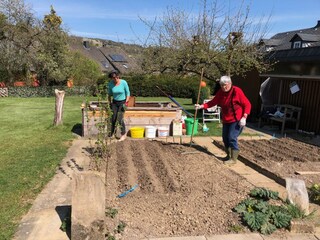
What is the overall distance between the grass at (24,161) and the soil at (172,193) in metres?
1.07

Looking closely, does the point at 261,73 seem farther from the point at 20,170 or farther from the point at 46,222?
the point at 46,222

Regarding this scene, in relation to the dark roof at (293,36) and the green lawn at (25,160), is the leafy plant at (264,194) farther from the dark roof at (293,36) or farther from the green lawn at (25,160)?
the dark roof at (293,36)

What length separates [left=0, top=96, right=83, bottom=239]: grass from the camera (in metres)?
3.88

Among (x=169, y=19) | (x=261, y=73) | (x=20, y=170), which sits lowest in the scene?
(x=20, y=170)

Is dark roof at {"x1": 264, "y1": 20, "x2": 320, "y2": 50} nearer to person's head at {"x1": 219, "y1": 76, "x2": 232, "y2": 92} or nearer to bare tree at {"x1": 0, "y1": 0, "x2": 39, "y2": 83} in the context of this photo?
bare tree at {"x1": 0, "y1": 0, "x2": 39, "y2": 83}

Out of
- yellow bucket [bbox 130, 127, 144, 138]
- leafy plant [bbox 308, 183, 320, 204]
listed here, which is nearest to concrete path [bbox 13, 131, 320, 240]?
leafy plant [bbox 308, 183, 320, 204]

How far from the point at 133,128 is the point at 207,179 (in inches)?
157

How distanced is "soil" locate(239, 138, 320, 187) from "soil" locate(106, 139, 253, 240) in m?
0.87

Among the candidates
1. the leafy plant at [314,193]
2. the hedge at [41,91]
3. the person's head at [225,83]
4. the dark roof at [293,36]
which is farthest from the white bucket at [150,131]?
the dark roof at [293,36]

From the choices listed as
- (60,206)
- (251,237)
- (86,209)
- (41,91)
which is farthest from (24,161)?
(41,91)

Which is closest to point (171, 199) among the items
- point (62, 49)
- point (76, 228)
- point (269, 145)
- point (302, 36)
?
point (76, 228)

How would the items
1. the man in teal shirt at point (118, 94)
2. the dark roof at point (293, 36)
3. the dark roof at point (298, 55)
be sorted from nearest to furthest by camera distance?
1. the man in teal shirt at point (118, 94)
2. the dark roof at point (298, 55)
3. the dark roof at point (293, 36)

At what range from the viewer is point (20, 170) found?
5.45m

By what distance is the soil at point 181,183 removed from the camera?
11.5 feet
